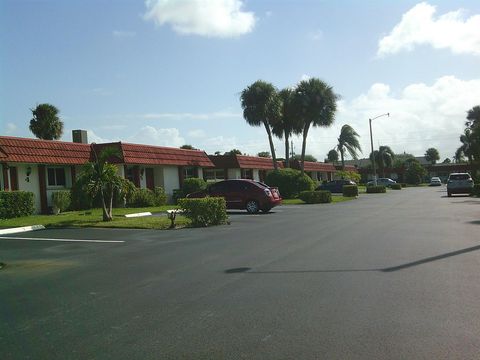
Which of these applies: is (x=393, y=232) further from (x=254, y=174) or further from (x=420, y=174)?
(x=420, y=174)

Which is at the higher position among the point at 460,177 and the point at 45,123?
the point at 45,123

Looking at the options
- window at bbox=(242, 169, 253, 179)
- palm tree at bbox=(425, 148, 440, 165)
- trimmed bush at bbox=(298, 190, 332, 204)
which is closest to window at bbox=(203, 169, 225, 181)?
window at bbox=(242, 169, 253, 179)

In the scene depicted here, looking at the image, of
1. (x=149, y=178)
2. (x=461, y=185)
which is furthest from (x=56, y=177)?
(x=461, y=185)

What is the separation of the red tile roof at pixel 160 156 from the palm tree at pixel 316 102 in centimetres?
956

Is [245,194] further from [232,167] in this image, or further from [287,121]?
[287,121]

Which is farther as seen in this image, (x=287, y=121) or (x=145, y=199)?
(x=287, y=121)

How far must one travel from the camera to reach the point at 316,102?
143 ft

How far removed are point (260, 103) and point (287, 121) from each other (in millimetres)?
4998

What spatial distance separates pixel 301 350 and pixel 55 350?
8.20ft

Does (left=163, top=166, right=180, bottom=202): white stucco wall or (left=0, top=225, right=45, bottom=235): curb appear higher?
(left=163, top=166, right=180, bottom=202): white stucco wall

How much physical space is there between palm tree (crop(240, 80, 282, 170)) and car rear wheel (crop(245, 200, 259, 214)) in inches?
766

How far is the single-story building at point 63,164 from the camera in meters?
25.0

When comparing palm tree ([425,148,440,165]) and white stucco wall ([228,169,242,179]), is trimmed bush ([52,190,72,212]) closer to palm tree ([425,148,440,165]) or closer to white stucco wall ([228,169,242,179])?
white stucco wall ([228,169,242,179])

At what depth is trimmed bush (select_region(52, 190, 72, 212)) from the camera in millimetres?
26250
